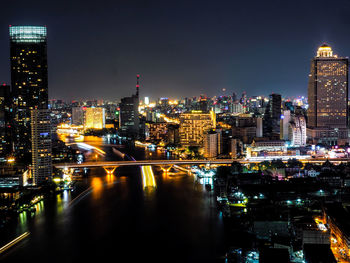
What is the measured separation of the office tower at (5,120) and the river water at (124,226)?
5.07 m

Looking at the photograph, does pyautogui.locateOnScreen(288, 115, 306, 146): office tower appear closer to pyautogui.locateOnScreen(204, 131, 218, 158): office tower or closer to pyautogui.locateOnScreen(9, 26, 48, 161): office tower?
pyautogui.locateOnScreen(204, 131, 218, 158): office tower

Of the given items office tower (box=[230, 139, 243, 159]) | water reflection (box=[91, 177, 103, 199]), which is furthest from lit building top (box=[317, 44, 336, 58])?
water reflection (box=[91, 177, 103, 199])

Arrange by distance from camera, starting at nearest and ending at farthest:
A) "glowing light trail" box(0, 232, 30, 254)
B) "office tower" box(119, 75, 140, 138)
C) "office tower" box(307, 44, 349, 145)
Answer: "glowing light trail" box(0, 232, 30, 254), "office tower" box(307, 44, 349, 145), "office tower" box(119, 75, 140, 138)

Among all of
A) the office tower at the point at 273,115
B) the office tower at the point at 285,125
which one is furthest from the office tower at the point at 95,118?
the office tower at the point at 285,125

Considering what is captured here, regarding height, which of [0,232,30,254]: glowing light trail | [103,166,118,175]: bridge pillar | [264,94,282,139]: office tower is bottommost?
[0,232,30,254]: glowing light trail

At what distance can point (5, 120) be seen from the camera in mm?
15789

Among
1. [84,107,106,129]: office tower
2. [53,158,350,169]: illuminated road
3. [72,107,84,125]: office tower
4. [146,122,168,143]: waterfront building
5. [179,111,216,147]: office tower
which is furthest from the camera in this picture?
[72,107,84,125]: office tower

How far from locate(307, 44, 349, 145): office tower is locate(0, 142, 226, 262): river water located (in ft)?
29.8

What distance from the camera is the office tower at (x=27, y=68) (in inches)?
660

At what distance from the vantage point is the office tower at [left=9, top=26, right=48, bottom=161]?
16766 mm

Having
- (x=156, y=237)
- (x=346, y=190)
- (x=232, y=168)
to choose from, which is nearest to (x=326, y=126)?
(x=232, y=168)

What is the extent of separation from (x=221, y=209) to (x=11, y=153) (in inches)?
347

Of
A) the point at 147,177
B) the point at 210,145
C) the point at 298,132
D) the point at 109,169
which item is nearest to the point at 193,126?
the point at 210,145

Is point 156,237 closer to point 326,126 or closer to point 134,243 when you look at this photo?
point 134,243
